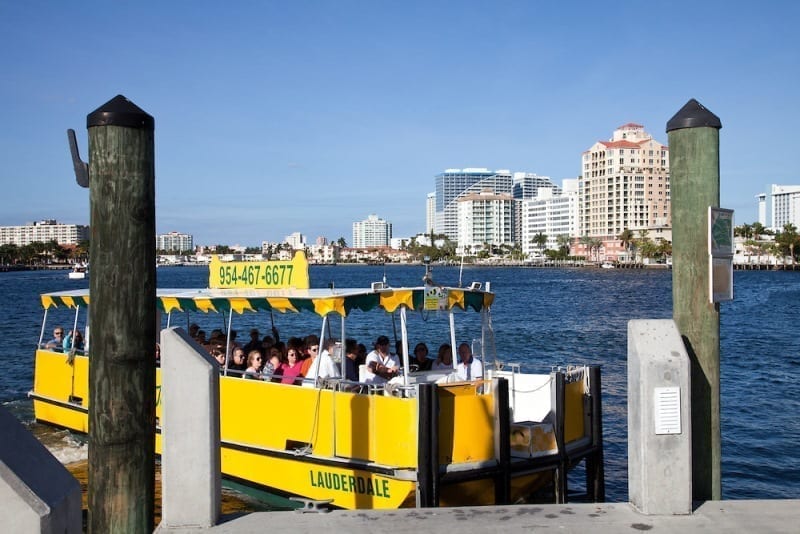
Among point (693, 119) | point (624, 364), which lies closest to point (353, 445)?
point (693, 119)

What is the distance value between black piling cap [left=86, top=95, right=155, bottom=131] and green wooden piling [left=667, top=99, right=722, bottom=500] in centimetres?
483

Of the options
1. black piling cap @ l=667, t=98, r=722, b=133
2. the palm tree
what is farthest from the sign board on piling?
the palm tree

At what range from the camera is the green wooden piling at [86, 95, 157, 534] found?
21.2ft

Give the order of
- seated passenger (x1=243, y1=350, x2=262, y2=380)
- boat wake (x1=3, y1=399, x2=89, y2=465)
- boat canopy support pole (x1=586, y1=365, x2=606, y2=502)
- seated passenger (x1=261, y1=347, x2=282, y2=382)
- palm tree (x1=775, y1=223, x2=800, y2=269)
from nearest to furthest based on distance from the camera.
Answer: boat canopy support pole (x1=586, y1=365, x2=606, y2=502) → seated passenger (x1=261, y1=347, x2=282, y2=382) → seated passenger (x1=243, y1=350, x2=262, y2=380) → boat wake (x1=3, y1=399, x2=89, y2=465) → palm tree (x1=775, y1=223, x2=800, y2=269)

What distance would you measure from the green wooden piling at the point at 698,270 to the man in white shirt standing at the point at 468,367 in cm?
490

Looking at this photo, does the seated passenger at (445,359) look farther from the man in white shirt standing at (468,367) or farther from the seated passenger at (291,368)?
the seated passenger at (291,368)

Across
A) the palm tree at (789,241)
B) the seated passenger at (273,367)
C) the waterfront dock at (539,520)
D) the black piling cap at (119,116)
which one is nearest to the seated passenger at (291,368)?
the seated passenger at (273,367)

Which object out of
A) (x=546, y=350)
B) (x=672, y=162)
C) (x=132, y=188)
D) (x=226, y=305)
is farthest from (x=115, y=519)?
(x=546, y=350)

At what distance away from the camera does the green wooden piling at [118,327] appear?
6461 mm

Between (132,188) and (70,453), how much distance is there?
11.3m

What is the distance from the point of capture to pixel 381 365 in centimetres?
1231

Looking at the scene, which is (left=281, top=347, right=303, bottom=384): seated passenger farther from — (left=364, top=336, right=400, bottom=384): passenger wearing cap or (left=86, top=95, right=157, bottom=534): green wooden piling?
(left=86, top=95, right=157, bottom=534): green wooden piling

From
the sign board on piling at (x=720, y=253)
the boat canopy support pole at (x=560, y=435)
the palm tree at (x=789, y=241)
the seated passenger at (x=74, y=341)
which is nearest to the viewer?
the sign board on piling at (x=720, y=253)

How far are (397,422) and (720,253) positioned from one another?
4.64 m
